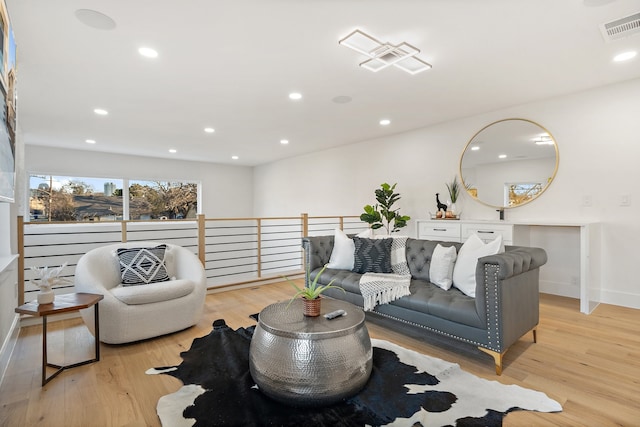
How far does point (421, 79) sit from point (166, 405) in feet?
11.7

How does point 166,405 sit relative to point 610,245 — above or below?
below

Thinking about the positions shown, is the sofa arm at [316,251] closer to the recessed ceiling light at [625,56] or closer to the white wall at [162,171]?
the recessed ceiling light at [625,56]

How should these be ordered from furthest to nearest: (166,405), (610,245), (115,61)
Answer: (610,245)
(115,61)
(166,405)

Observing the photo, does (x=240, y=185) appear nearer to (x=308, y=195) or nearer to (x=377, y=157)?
(x=308, y=195)

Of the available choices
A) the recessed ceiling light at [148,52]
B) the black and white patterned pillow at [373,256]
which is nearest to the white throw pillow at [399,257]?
the black and white patterned pillow at [373,256]

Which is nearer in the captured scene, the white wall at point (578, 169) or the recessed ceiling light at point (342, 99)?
the white wall at point (578, 169)

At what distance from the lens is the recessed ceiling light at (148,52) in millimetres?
2699

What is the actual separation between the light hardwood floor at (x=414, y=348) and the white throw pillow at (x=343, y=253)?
717 millimetres

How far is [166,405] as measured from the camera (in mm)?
1855

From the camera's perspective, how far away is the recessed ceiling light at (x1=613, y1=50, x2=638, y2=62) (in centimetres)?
288

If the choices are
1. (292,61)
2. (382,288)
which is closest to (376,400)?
(382,288)

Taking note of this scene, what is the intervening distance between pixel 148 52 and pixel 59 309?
215 cm

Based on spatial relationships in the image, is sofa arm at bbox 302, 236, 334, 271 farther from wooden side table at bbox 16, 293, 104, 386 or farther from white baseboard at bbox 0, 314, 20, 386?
white baseboard at bbox 0, 314, 20, 386

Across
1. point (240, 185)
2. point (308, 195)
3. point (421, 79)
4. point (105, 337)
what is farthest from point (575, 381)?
point (240, 185)
